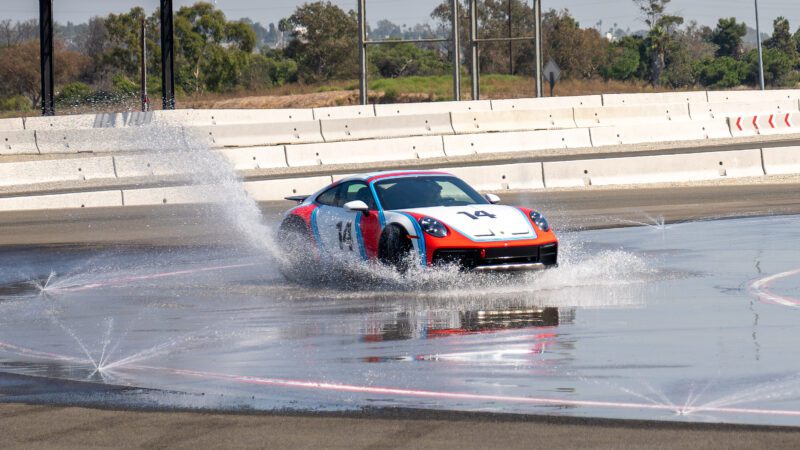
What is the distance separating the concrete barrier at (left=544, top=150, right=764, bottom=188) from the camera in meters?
28.3

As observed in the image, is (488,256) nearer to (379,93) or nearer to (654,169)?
(654,169)

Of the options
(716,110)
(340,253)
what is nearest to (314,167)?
(716,110)

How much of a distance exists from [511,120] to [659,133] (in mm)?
5582

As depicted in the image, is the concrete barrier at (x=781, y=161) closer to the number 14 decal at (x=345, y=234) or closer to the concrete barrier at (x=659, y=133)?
the concrete barrier at (x=659, y=133)

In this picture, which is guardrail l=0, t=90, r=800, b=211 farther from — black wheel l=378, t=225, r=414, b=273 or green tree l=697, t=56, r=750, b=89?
green tree l=697, t=56, r=750, b=89

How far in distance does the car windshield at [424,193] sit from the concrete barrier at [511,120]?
88.8ft

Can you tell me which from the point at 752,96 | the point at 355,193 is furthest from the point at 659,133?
the point at 355,193

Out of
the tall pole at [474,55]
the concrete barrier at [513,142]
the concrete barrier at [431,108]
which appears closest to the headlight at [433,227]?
the concrete barrier at [513,142]

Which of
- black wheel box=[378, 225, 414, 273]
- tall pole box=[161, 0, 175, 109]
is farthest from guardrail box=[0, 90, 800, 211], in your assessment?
black wheel box=[378, 225, 414, 273]

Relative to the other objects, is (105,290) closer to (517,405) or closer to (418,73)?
(517,405)

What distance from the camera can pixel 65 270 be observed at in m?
17.1

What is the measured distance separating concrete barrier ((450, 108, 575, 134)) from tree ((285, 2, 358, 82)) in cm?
6017

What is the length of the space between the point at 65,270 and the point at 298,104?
6281 centimetres

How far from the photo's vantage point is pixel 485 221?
45.3 feet
